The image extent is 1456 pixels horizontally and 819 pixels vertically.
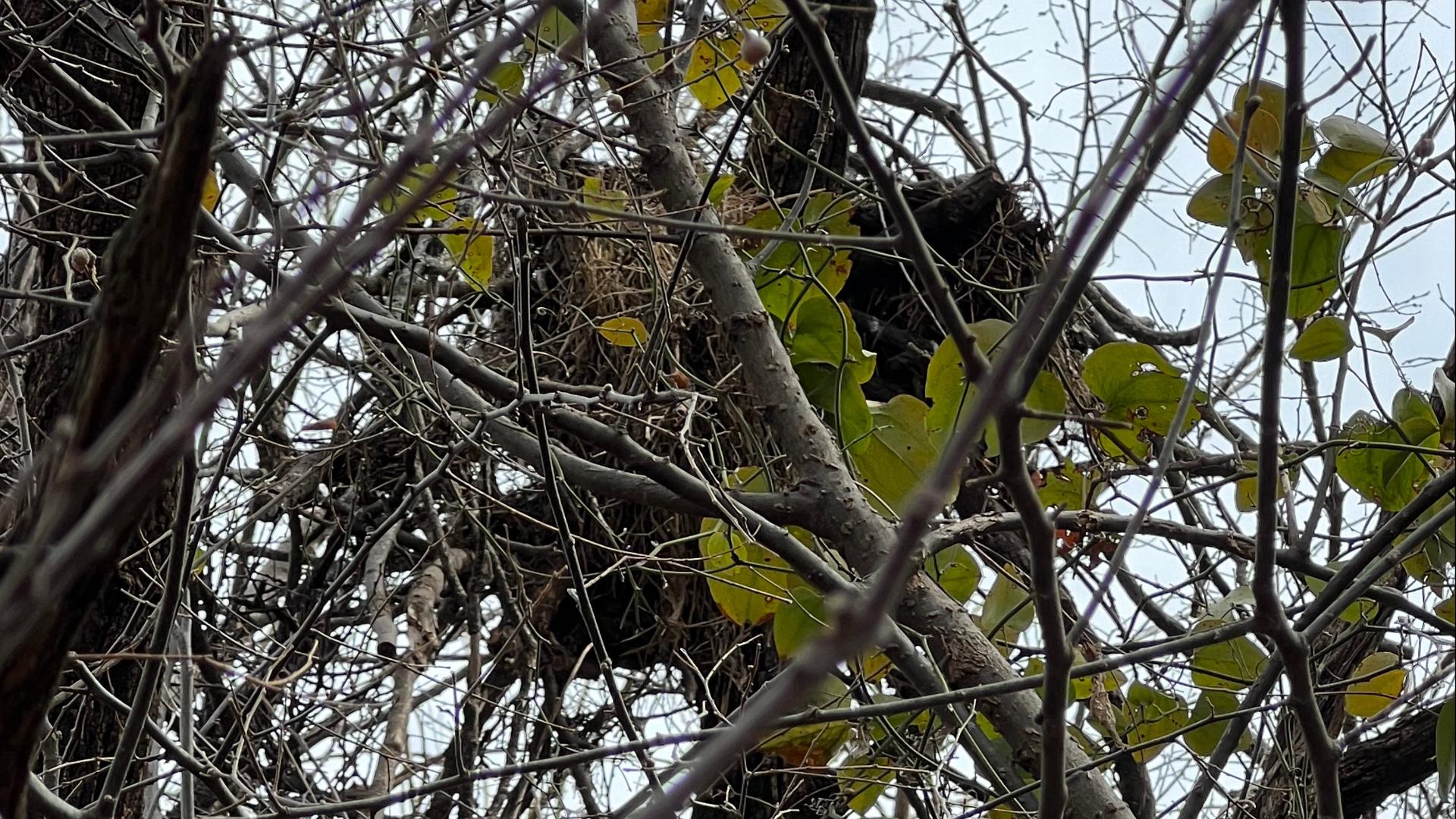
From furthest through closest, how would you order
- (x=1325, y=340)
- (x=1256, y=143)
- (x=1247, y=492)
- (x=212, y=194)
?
(x=212, y=194), (x=1247, y=492), (x=1256, y=143), (x=1325, y=340)

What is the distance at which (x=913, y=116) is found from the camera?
11.1 feet

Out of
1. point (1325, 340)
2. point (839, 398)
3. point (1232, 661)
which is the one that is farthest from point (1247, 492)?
point (839, 398)

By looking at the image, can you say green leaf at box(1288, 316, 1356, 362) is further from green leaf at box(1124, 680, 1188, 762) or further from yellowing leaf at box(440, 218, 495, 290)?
yellowing leaf at box(440, 218, 495, 290)

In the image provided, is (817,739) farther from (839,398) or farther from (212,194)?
(212,194)

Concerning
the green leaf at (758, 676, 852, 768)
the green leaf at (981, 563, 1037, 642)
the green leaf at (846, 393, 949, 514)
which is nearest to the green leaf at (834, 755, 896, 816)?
the green leaf at (758, 676, 852, 768)

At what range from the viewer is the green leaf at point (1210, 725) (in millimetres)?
1813

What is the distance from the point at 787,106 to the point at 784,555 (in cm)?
145

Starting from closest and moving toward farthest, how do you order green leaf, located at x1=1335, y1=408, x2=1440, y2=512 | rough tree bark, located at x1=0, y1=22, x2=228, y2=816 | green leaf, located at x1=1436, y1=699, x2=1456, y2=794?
rough tree bark, located at x1=0, y1=22, x2=228, y2=816, green leaf, located at x1=1436, y1=699, x2=1456, y2=794, green leaf, located at x1=1335, y1=408, x2=1440, y2=512

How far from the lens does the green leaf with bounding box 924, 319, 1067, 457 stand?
1699 mm

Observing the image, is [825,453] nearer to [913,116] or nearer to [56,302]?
[56,302]

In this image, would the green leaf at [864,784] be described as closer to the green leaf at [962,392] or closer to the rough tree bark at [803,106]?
the green leaf at [962,392]

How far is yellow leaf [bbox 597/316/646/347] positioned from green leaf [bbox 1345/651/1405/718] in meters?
1.20

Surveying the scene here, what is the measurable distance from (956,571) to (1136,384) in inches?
15.9

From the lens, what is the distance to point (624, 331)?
2230 mm
